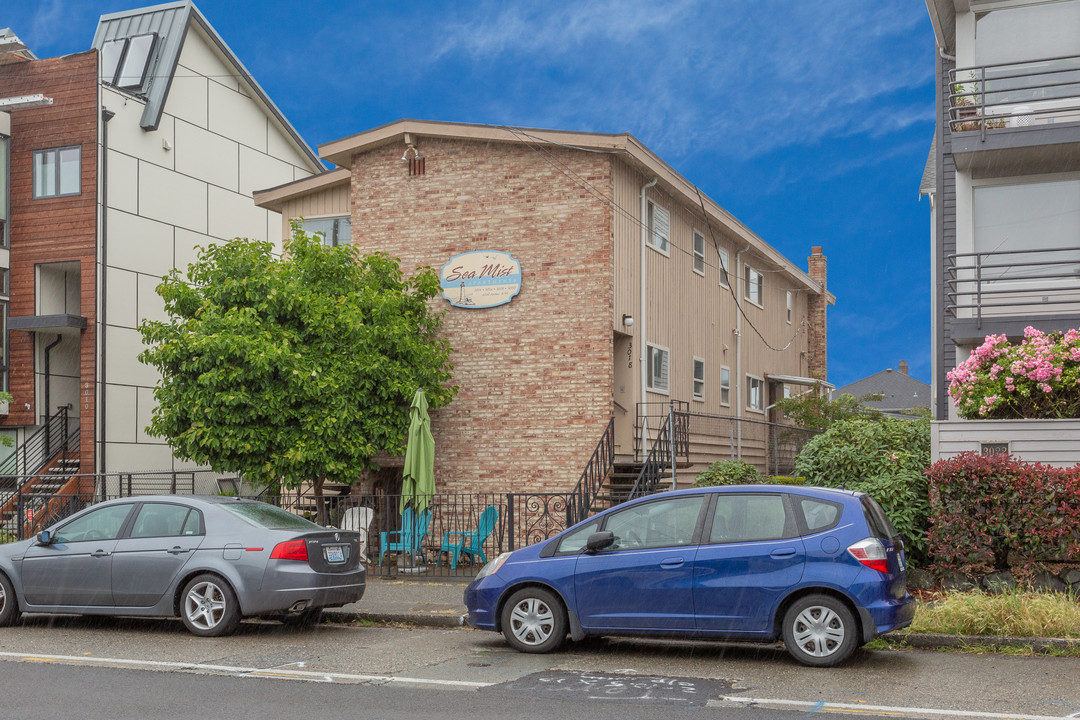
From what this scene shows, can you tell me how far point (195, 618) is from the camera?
10.6 meters

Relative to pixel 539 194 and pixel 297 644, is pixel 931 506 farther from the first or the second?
pixel 539 194

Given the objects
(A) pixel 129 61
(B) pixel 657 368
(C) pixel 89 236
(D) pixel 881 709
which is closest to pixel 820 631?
(D) pixel 881 709

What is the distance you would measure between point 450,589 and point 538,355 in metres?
5.82

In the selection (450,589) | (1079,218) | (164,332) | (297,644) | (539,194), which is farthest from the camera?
(539,194)

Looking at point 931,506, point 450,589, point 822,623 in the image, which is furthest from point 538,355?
point 822,623

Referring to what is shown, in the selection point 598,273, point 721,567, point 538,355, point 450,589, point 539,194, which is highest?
point 539,194

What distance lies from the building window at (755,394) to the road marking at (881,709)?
1888 centimetres

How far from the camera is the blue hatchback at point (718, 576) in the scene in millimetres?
8750

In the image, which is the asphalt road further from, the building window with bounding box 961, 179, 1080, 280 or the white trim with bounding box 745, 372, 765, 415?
the white trim with bounding box 745, 372, 765, 415

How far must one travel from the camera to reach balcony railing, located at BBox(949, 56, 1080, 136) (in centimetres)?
1662

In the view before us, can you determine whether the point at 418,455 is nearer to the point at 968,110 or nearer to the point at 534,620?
the point at 534,620

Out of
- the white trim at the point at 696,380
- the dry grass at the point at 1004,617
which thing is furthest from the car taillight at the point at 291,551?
the white trim at the point at 696,380

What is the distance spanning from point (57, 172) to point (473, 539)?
14209 mm

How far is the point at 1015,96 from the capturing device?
688 inches
